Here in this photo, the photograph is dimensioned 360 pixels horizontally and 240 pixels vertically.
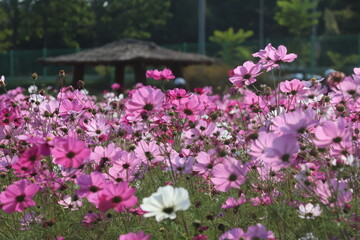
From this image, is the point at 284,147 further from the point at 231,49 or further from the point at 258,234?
the point at 231,49

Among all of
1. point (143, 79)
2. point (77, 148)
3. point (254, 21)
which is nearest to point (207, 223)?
point (77, 148)

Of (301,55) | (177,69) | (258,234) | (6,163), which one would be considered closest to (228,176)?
(258,234)

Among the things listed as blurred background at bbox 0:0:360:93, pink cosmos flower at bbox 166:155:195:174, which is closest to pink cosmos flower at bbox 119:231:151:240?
pink cosmos flower at bbox 166:155:195:174

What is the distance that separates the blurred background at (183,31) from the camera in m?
23.9

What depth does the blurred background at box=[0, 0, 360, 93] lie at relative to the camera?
Result: 23.9 m

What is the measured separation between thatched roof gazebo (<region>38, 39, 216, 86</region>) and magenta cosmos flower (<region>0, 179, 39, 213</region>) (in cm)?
1294

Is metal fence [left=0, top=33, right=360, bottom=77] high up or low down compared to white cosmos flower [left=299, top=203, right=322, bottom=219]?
down

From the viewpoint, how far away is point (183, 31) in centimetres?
3806

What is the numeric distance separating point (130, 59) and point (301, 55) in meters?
11.1

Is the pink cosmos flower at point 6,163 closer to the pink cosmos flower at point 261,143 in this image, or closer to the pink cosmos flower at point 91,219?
the pink cosmos flower at point 91,219

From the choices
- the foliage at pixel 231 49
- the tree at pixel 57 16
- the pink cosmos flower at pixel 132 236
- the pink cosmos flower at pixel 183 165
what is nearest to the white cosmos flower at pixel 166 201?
the pink cosmos flower at pixel 132 236

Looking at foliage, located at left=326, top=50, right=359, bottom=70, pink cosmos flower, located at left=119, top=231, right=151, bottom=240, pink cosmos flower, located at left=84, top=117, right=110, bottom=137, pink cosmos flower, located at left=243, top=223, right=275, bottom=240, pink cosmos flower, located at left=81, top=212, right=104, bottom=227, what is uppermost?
pink cosmos flower, located at left=243, top=223, right=275, bottom=240

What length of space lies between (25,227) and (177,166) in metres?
0.66

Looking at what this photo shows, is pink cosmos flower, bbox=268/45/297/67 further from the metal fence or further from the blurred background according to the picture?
the metal fence
